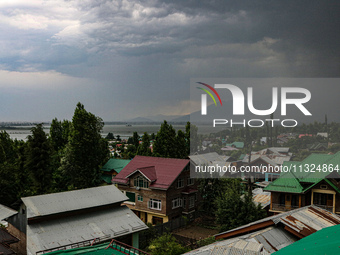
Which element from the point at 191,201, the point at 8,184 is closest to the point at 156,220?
the point at 191,201

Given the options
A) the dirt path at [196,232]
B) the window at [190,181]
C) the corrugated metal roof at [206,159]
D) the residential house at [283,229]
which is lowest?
the dirt path at [196,232]

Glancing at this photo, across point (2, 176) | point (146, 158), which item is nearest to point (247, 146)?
point (146, 158)

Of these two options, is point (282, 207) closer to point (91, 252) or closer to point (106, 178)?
point (91, 252)

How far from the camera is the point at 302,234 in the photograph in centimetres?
1264

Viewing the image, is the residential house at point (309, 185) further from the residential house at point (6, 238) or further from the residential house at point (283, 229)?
the residential house at point (6, 238)

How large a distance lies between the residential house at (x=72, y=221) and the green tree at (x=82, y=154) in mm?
14169

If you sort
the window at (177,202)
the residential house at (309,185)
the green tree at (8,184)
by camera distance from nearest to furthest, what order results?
the residential house at (309,185) → the window at (177,202) → the green tree at (8,184)

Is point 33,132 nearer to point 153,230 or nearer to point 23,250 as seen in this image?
point 23,250

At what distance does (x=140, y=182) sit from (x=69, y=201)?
905 cm

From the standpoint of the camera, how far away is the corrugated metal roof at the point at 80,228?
53.6ft

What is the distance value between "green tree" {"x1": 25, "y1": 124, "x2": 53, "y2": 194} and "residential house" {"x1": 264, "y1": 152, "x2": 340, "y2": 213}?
893 inches

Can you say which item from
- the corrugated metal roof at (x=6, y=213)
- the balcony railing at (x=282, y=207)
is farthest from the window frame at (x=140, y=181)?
the balcony railing at (x=282, y=207)

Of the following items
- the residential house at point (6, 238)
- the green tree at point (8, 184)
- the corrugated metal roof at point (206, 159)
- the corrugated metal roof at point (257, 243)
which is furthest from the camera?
the green tree at point (8, 184)

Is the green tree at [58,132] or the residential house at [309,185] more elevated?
the green tree at [58,132]
